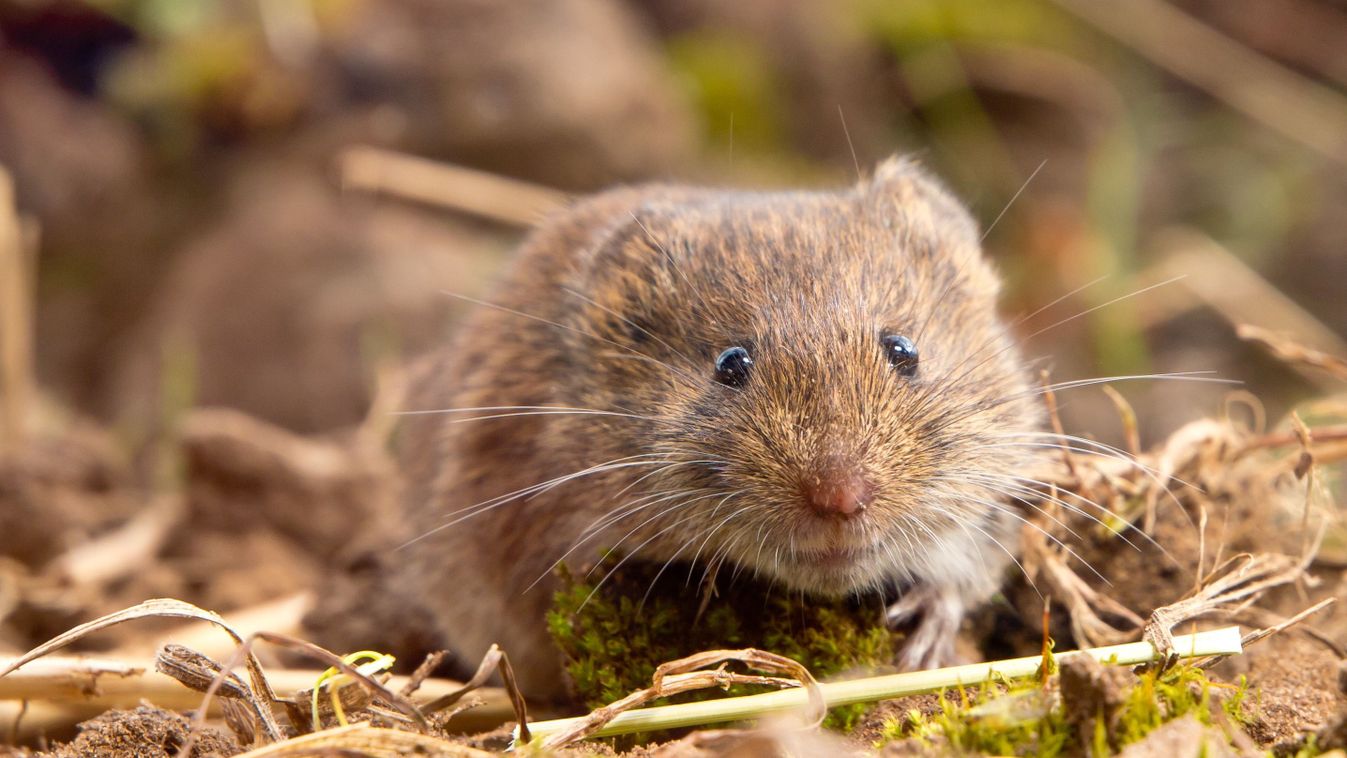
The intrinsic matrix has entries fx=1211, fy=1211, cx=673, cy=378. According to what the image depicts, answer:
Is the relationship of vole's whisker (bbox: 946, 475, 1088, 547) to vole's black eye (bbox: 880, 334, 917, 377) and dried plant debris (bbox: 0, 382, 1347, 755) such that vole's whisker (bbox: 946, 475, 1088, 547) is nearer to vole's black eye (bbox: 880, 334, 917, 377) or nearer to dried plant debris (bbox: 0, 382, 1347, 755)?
dried plant debris (bbox: 0, 382, 1347, 755)

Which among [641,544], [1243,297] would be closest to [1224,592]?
[641,544]

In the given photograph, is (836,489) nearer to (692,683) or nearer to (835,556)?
(835,556)

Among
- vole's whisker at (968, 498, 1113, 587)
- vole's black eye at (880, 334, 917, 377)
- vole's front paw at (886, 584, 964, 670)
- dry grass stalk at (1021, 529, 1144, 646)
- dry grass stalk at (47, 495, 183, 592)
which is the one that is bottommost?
dry grass stalk at (47, 495, 183, 592)

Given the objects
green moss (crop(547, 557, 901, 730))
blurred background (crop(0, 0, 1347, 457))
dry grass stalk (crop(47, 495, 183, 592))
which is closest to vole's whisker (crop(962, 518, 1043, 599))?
green moss (crop(547, 557, 901, 730))

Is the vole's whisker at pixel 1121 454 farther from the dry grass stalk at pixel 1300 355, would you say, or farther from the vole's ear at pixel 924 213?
the vole's ear at pixel 924 213

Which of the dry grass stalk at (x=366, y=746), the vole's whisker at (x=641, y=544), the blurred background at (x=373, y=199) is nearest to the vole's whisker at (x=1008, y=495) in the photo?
A: the vole's whisker at (x=641, y=544)

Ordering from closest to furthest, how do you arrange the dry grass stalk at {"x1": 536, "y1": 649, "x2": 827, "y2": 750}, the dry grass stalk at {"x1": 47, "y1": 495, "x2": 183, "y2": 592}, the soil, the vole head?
1. the dry grass stalk at {"x1": 536, "y1": 649, "x2": 827, "y2": 750}
2. the vole head
3. the soil
4. the dry grass stalk at {"x1": 47, "y1": 495, "x2": 183, "y2": 592}
